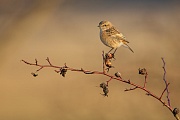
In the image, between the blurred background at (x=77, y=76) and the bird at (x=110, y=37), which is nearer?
the bird at (x=110, y=37)

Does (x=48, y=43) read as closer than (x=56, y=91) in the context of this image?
No

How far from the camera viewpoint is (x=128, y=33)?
1107cm

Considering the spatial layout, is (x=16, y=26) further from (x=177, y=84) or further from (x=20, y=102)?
(x=20, y=102)

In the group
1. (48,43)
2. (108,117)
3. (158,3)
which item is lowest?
(108,117)

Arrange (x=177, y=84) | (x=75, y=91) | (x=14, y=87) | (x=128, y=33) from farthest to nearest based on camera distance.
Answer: (x=128, y=33), (x=14, y=87), (x=75, y=91), (x=177, y=84)

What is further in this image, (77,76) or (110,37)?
(77,76)

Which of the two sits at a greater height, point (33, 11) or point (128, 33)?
point (128, 33)

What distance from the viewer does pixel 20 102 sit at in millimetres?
7008

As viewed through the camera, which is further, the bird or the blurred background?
the blurred background

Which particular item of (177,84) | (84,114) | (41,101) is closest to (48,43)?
(41,101)

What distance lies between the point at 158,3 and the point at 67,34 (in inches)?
155

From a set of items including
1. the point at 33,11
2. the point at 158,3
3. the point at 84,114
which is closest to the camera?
the point at 33,11

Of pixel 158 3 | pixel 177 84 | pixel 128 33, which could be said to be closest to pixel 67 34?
pixel 128 33

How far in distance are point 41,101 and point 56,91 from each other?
416 millimetres
